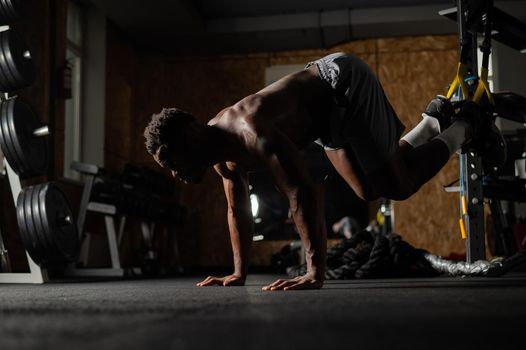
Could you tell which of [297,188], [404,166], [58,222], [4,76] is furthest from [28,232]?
[404,166]

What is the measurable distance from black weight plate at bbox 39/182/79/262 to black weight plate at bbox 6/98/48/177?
0.55 feet

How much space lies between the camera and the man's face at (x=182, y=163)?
2.02 m

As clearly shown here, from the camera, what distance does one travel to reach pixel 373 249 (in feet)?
10.8

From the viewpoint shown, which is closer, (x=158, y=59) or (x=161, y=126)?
(x=161, y=126)

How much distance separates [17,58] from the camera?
341 centimetres

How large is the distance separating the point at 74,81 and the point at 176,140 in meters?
4.88

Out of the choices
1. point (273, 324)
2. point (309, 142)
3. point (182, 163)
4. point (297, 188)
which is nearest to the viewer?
point (273, 324)

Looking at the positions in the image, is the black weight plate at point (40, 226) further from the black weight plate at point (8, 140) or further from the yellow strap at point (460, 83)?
the yellow strap at point (460, 83)

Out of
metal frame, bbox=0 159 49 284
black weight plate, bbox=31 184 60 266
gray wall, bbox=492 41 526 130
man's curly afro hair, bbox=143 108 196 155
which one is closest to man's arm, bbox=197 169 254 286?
man's curly afro hair, bbox=143 108 196 155

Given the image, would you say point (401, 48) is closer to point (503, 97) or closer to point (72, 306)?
point (503, 97)

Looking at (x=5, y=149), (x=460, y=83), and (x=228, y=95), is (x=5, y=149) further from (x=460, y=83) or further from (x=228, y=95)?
(x=228, y=95)

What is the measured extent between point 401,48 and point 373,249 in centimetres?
466

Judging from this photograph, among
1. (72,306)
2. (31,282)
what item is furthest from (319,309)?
(31,282)

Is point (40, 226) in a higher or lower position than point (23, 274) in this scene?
higher
